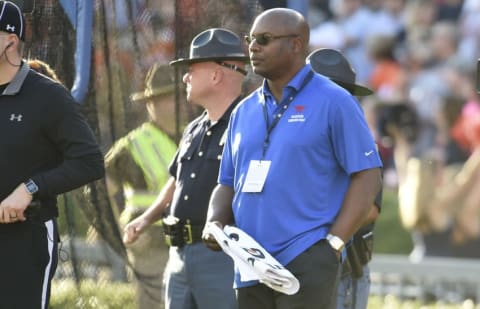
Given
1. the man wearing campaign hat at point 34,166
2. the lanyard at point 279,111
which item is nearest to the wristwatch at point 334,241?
the lanyard at point 279,111

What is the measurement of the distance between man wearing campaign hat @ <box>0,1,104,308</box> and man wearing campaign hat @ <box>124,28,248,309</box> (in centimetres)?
89

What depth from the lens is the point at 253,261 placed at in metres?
5.66

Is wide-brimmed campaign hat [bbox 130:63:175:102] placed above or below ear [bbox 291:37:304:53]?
below

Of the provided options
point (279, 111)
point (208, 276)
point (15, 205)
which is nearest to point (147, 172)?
point (208, 276)

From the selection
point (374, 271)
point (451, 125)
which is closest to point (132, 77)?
point (374, 271)

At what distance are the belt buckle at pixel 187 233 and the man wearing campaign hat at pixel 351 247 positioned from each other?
86 cm

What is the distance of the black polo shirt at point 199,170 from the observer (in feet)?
23.4

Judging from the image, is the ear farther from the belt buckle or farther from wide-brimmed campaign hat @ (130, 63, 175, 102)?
wide-brimmed campaign hat @ (130, 63, 175, 102)

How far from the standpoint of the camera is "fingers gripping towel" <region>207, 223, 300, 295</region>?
562 centimetres

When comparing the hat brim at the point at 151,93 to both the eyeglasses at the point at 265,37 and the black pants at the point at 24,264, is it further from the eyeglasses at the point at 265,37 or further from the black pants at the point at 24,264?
the eyeglasses at the point at 265,37

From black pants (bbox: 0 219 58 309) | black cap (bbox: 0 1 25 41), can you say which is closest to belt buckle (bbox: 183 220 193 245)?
black pants (bbox: 0 219 58 309)

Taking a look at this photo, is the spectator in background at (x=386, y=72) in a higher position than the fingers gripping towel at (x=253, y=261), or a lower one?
lower

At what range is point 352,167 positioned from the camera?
5781mm

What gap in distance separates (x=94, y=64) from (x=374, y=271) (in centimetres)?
558
